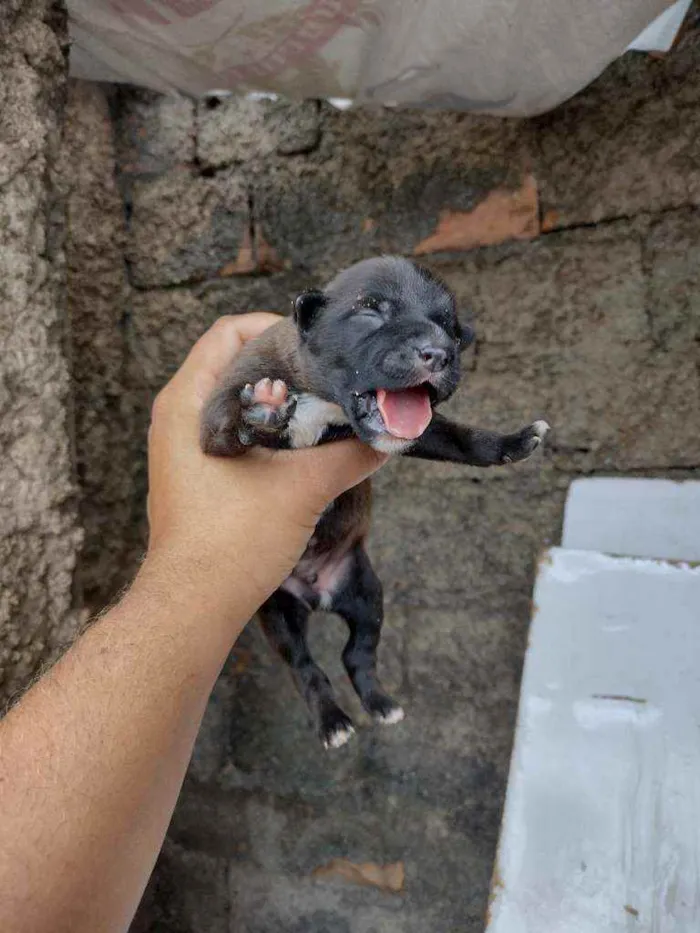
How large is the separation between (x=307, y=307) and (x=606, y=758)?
105cm

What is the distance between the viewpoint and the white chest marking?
153cm

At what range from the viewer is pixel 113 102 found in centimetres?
212

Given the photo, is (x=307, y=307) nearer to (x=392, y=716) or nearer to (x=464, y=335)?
(x=464, y=335)

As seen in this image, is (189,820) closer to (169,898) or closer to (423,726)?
(169,898)

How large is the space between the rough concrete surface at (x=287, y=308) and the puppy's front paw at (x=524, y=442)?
0.25m

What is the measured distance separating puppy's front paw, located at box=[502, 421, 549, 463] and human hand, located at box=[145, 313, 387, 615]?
26 cm

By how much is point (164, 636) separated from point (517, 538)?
94 centimetres

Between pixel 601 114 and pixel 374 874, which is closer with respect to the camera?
pixel 601 114

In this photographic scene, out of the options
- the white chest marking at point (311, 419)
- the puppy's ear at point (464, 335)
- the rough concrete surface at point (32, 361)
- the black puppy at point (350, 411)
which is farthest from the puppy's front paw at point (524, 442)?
the rough concrete surface at point (32, 361)

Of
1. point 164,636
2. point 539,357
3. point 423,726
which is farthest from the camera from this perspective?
point 423,726

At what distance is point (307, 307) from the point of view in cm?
141

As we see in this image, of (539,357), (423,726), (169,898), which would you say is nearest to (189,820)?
(169,898)

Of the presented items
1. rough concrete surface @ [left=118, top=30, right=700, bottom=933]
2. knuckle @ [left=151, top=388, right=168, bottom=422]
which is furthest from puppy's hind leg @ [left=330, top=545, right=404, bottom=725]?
knuckle @ [left=151, top=388, right=168, bottom=422]

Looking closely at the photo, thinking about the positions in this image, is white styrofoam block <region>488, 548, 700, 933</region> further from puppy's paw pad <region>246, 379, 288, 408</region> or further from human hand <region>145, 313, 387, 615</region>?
puppy's paw pad <region>246, 379, 288, 408</region>
